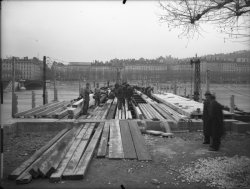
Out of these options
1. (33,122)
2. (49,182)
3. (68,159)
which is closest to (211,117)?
(68,159)

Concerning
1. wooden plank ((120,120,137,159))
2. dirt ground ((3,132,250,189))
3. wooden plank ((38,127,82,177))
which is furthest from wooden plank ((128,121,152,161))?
wooden plank ((38,127,82,177))

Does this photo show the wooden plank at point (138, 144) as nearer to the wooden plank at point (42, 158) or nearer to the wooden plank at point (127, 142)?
the wooden plank at point (127, 142)

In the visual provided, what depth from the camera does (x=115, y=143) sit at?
306 inches

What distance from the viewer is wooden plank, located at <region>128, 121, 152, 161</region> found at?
22.6 ft

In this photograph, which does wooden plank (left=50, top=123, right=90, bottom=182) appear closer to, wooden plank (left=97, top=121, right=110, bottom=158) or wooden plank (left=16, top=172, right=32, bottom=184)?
wooden plank (left=16, top=172, right=32, bottom=184)

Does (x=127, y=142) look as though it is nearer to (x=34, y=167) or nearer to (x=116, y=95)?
(x=34, y=167)

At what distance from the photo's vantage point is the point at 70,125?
10.1 m

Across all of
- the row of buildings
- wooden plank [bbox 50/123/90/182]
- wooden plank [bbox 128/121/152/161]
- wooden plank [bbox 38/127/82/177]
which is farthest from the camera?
the row of buildings

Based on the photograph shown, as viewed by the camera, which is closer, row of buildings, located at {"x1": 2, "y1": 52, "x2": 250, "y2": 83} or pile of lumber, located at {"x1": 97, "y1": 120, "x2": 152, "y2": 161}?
pile of lumber, located at {"x1": 97, "y1": 120, "x2": 152, "y2": 161}

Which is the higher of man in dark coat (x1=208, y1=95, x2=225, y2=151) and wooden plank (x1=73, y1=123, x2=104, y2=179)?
man in dark coat (x1=208, y1=95, x2=225, y2=151)

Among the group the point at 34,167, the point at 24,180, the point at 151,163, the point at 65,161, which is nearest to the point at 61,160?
the point at 65,161

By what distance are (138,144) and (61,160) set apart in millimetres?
2377

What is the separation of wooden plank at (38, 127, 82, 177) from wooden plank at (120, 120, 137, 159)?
151 centimetres

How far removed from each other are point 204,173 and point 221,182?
1.78 feet
